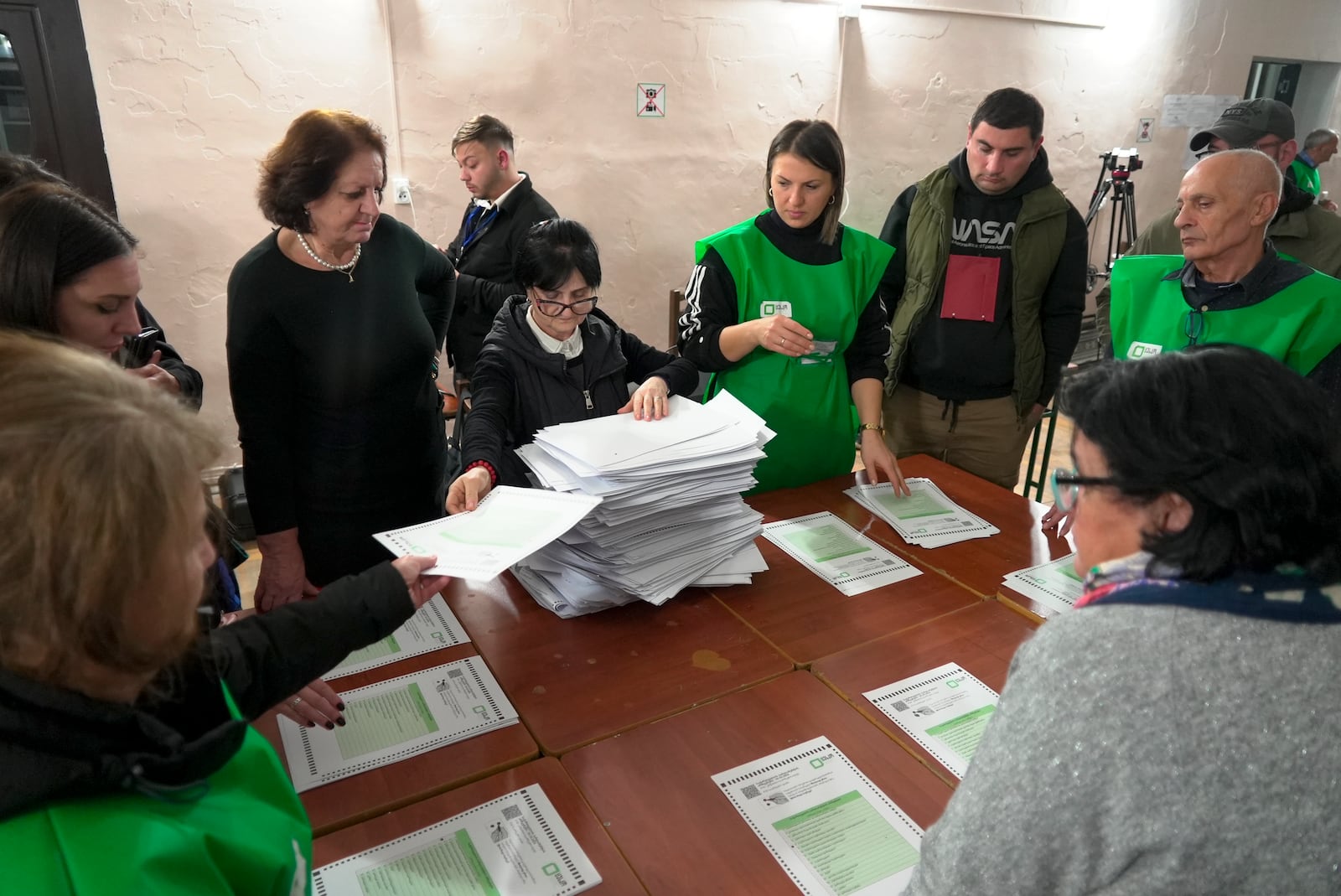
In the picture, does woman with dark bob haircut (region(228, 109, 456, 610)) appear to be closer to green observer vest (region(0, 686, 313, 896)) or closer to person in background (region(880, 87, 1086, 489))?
green observer vest (region(0, 686, 313, 896))

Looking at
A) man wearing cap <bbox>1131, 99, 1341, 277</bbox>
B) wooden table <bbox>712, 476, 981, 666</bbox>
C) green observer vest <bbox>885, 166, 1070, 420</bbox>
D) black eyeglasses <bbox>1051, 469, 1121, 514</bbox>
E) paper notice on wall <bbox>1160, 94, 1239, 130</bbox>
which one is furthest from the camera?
paper notice on wall <bbox>1160, 94, 1239, 130</bbox>

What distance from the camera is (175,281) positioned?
3.10 metres

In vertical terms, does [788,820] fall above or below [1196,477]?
below

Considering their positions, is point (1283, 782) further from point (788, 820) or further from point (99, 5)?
point (99, 5)

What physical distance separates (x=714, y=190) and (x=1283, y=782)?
12.5 feet

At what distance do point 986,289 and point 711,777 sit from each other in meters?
1.74

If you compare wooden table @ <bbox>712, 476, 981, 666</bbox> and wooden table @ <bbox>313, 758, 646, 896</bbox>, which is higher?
wooden table @ <bbox>313, 758, 646, 896</bbox>

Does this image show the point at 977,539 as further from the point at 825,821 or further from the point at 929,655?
the point at 825,821

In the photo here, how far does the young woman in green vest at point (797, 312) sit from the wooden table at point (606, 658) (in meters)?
0.68

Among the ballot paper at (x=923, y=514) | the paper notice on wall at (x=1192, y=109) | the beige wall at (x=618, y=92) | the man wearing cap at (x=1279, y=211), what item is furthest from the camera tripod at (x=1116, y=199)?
the ballot paper at (x=923, y=514)

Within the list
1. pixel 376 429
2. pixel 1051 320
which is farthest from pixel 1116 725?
pixel 1051 320

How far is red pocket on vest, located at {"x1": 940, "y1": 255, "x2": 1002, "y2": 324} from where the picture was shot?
7.36 feet

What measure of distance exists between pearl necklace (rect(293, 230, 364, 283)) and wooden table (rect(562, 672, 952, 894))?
103cm

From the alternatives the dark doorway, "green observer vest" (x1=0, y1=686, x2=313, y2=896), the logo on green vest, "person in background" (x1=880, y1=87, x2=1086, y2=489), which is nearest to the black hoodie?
"person in background" (x1=880, y1=87, x2=1086, y2=489)
